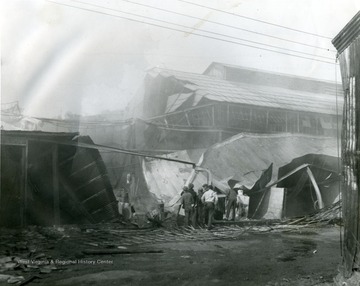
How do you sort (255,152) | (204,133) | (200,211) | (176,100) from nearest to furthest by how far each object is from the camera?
(200,211)
(255,152)
(204,133)
(176,100)

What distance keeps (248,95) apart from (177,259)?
14945mm

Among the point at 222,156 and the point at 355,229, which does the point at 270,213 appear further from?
the point at 355,229

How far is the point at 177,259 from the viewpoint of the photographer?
774 centimetres

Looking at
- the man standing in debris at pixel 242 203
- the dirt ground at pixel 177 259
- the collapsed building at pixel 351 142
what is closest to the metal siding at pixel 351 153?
the collapsed building at pixel 351 142

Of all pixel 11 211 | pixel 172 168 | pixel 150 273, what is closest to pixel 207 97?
pixel 172 168

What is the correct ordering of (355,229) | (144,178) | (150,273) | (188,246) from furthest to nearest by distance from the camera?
1. (144,178)
2. (188,246)
3. (150,273)
4. (355,229)

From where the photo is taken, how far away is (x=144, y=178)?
49.4ft

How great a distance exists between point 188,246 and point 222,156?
7.57m

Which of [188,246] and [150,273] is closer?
[150,273]

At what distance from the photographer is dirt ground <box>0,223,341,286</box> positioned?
20.2ft

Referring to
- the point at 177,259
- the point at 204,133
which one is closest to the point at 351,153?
the point at 177,259

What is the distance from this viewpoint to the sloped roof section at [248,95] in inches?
750

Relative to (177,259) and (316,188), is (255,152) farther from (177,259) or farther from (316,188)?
(177,259)

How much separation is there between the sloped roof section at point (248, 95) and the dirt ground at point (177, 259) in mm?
9794
